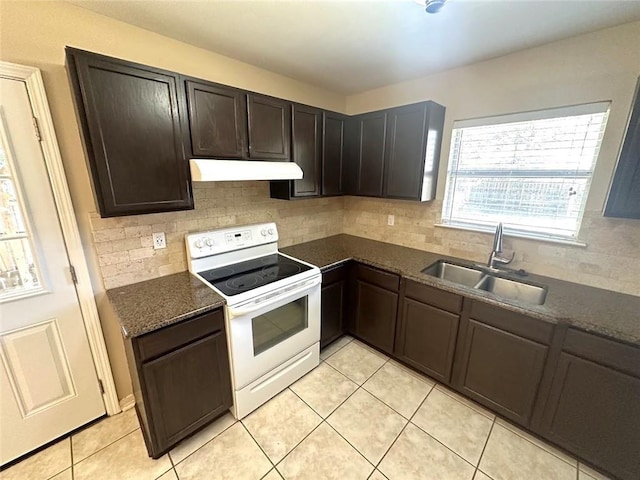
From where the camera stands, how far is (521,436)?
166cm

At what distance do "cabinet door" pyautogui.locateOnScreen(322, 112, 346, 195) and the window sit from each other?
1017 mm

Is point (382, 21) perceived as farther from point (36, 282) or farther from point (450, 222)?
point (36, 282)

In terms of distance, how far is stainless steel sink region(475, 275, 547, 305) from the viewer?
1799 mm

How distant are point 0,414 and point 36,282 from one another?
2.49ft

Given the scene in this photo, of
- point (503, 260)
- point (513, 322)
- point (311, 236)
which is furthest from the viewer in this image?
point (311, 236)

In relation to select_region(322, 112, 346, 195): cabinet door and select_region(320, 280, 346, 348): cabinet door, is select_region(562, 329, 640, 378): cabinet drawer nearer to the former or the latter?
select_region(320, 280, 346, 348): cabinet door

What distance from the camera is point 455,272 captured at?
2.24 metres

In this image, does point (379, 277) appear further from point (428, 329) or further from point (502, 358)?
point (502, 358)

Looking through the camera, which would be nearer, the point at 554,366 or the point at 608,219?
the point at 554,366

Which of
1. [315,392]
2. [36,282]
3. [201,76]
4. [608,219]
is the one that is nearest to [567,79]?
[608,219]

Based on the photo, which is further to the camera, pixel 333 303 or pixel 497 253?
pixel 333 303

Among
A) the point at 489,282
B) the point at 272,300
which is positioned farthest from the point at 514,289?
the point at 272,300

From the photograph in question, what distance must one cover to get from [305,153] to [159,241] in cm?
136

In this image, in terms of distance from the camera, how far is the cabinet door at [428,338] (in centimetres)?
189
